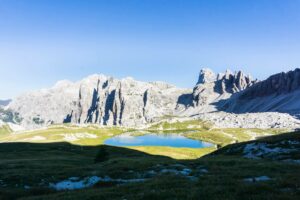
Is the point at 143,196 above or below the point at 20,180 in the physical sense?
above

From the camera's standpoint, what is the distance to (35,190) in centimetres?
3000

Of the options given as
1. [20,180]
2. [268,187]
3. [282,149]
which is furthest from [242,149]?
[268,187]

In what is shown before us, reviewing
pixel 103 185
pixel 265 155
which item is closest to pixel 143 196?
pixel 103 185

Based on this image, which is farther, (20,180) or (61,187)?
(20,180)

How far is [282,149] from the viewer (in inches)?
2466

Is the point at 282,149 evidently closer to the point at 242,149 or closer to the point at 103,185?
the point at 242,149

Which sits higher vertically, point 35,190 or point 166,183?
point 166,183

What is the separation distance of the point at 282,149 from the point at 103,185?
45.6 meters

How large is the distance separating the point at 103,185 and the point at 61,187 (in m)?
5.80

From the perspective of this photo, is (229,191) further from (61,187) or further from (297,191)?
(61,187)

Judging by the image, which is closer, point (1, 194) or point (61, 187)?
point (1, 194)

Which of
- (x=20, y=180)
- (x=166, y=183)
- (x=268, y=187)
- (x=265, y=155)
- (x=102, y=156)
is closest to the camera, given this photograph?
(x=268, y=187)

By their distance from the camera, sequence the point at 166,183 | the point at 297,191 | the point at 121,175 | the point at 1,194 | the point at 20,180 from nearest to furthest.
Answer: the point at 297,191
the point at 166,183
the point at 1,194
the point at 121,175
the point at 20,180

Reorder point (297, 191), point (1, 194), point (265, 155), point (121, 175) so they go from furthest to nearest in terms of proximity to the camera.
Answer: point (265, 155) → point (121, 175) → point (1, 194) → point (297, 191)
